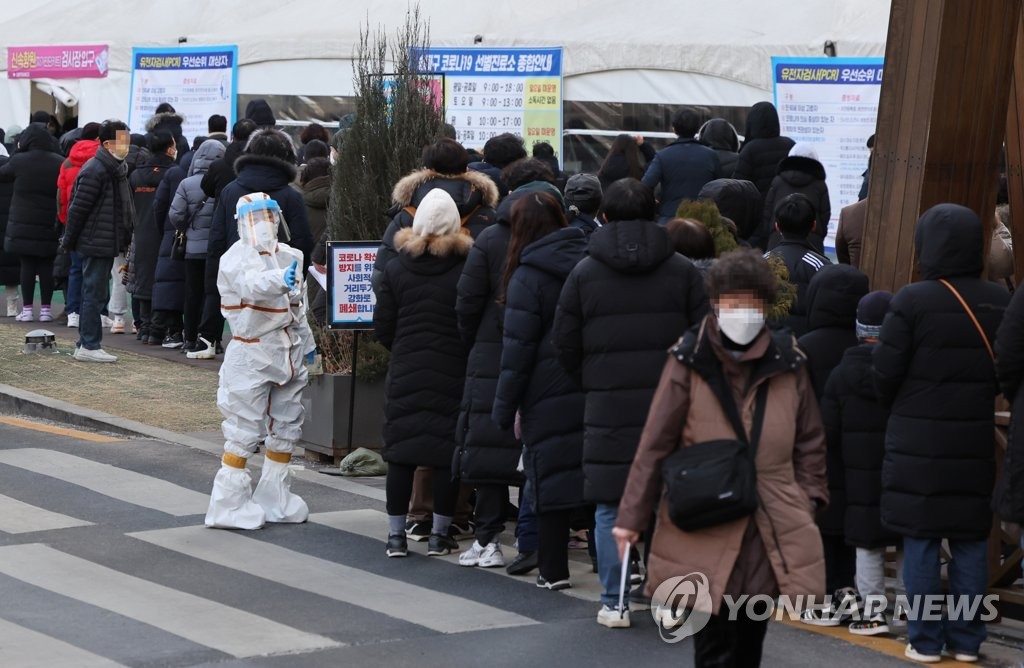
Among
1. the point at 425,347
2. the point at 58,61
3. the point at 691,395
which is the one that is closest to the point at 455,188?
the point at 425,347

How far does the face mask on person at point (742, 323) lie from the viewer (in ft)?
16.7

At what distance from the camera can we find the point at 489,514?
8.05 meters

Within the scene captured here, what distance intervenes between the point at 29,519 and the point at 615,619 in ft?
11.7

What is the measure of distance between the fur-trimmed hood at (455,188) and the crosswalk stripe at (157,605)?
2365 mm

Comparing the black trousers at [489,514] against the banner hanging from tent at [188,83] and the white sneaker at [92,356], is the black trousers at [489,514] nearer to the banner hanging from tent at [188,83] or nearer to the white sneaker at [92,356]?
the white sneaker at [92,356]

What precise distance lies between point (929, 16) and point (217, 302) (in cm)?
819

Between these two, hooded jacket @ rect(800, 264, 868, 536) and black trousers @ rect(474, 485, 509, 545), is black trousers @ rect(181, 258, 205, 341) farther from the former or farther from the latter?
hooded jacket @ rect(800, 264, 868, 536)

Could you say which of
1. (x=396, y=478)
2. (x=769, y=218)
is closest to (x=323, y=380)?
(x=396, y=478)

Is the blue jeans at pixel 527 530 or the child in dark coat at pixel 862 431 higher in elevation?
the child in dark coat at pixel 862 431

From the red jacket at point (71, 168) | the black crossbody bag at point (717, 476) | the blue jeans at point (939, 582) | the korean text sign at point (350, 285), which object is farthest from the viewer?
the red jacket at point (71, 168)

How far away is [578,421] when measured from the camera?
7.35 meters

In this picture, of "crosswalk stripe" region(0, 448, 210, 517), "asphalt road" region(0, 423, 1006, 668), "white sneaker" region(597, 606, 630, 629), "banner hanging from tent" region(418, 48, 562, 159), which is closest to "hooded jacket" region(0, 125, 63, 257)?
"banner hanging from tent" region(418, 48, 562, 159)

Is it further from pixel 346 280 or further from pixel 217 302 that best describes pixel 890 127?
pixel 217 302

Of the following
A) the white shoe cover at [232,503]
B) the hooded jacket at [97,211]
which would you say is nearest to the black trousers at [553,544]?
the white shoe cover at [232,503]
